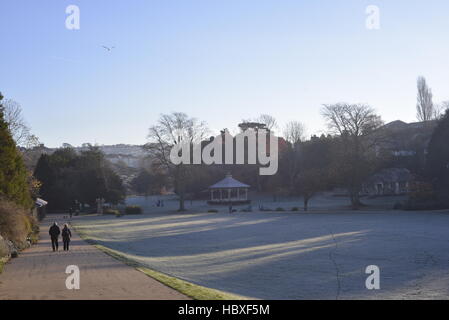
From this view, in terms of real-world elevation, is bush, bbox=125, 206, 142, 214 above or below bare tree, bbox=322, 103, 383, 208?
below

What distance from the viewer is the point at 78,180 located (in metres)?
67.9

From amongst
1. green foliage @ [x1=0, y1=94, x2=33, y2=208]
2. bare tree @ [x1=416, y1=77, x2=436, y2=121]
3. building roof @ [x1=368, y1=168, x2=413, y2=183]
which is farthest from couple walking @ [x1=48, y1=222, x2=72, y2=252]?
bare tree @ [x1=416, y1=77, x2=436, y2=121]

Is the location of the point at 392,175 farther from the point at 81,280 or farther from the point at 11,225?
the point at 81,280

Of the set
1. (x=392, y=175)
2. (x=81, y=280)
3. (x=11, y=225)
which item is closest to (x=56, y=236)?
(x=11, y=225)

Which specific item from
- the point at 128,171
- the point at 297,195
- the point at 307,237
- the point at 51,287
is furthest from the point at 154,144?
the point at 128,171

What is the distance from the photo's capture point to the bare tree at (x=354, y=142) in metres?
53.3

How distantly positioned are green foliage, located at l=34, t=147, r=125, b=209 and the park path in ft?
162

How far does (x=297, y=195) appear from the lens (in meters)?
75.0

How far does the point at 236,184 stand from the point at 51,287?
5839cm

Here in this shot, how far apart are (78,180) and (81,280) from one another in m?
58.1

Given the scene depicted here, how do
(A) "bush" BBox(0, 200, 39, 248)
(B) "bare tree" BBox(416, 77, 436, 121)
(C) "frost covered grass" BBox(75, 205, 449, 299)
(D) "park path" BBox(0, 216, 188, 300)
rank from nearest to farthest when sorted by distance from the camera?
(D) "park path" BBox(0, 216, 188, 300) → (C) "frost covered grass" BBox(75, 205, 449, 299) → (A) "bush" BBox(0, 200, 39, 248) → (B) "bare tree" BBox(416, 77, 436, 121)

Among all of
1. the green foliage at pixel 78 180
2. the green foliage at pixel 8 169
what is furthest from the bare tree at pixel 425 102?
the green foliage at pixel 8 169

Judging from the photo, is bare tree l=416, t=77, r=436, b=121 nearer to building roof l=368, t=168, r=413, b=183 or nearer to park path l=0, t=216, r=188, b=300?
building roof l=368, t=168, r=413, b=183

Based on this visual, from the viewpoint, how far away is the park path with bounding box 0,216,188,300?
10.2 metres
